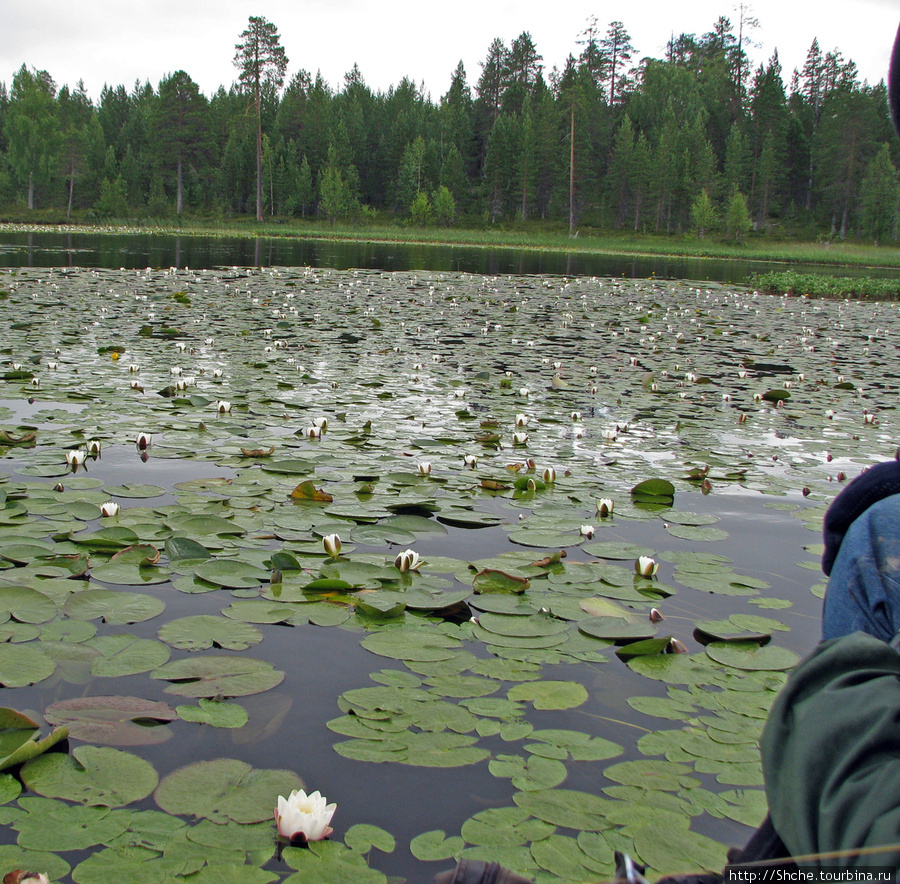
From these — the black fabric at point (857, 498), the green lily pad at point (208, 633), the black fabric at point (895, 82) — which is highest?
the black fabric at point (895, 82)

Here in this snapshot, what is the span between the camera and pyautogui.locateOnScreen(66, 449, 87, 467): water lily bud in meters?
4.42

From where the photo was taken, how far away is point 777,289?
23.7 m

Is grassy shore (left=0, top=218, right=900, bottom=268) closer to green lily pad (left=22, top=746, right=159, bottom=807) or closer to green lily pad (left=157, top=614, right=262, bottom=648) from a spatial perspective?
green lily pad (left=157, top=614, right=262, bottom=648)

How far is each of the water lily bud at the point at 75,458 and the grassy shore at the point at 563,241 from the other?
46528 mm

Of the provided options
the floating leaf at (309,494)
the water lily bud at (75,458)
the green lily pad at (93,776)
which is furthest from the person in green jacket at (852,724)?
the water lily bud at (75,458)

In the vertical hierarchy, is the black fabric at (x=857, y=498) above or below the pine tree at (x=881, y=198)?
below

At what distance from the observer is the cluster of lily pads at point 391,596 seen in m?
1.96

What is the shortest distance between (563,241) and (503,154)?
749 inches

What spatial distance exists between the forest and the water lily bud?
57.0 metres

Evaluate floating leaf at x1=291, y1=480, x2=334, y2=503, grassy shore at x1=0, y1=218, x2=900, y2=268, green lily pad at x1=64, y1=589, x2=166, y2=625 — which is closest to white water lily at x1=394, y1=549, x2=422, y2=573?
floating leaf at x1=291, y1=480, x2=334, y2=503

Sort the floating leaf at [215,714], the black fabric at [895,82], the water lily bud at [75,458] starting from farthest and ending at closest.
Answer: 1. the water lily bud at [75,458]
2. the floating leaf at [215,714]
3. the black fabric at [895,82]

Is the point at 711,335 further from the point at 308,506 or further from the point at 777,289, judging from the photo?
the point at 777,289

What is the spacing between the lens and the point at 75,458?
444 cm

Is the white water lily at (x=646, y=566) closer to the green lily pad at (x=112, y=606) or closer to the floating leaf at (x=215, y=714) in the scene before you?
the floating leaf at (x=215, y=714)
